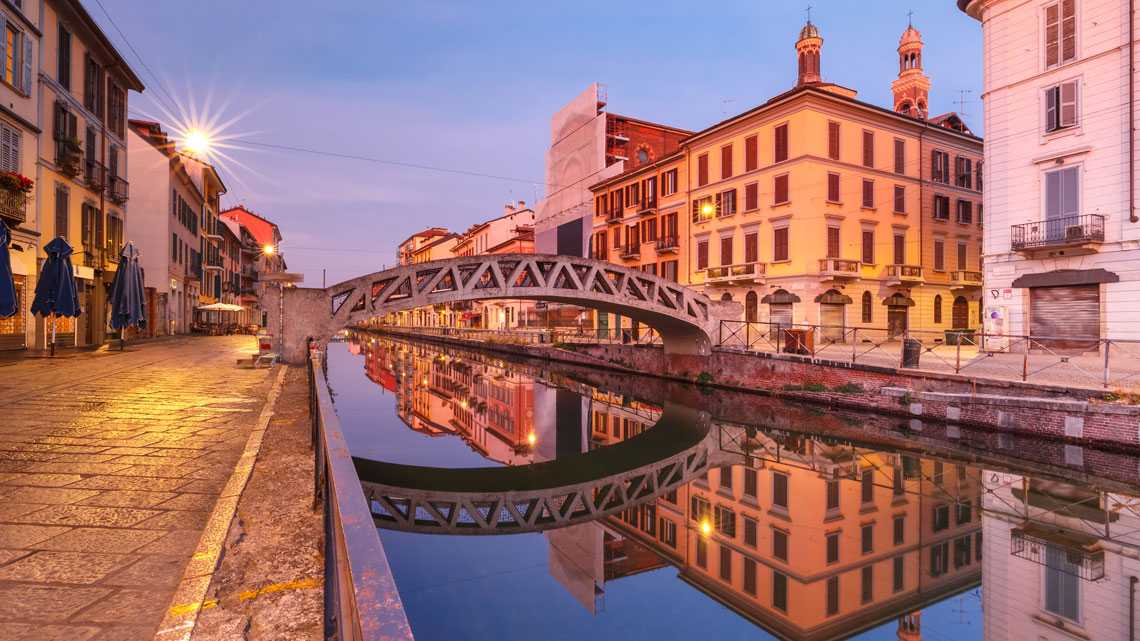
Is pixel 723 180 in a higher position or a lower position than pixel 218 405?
higher

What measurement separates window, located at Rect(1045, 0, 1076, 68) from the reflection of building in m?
17.6

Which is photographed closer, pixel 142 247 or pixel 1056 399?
pixel 1056 399

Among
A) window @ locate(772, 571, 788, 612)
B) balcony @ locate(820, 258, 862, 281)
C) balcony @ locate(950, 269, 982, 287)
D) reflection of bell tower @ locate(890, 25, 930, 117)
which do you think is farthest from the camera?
reflection of bell tower @ locate(890, 25, 930, 117)

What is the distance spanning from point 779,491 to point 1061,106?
62.5ft

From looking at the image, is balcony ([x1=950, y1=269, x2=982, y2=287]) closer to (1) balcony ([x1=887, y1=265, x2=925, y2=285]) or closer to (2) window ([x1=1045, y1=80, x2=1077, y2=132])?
(1) balcony ([x1=887, y1=265, x2=925, y2=285])

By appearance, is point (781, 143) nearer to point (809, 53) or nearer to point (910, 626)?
point (809, 53)

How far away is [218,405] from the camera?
9.02 m

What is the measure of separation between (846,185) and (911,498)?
79.6ft

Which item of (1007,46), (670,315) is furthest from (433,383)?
(1007,46)

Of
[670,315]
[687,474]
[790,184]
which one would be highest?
[790,184]

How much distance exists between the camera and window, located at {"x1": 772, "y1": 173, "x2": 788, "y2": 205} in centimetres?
3003

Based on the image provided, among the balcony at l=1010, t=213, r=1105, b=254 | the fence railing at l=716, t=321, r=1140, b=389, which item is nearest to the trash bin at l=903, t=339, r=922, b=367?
the fence railing at l=716, t=321, r=1140, b=389

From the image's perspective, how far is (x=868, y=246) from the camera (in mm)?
30922

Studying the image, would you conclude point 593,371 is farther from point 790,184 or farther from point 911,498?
point 911,498
